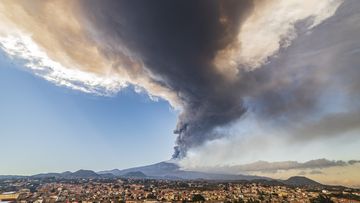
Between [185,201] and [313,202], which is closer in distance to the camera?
[185,201]

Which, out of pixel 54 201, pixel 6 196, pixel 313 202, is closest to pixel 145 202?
pixel 54 201

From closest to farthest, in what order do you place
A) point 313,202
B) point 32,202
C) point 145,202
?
point 32,202 < point 145,202 < point 313,202

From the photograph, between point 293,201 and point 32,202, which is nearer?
point 32,202

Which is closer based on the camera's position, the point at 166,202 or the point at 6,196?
the point at 166,202

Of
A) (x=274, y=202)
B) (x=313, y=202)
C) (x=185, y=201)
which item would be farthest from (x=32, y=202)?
(x=313, y=202)

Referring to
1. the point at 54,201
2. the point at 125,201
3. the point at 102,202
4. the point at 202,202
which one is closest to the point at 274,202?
the point at 202,202

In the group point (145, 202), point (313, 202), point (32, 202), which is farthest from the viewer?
point (313, 202)

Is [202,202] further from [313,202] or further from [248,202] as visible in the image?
[313,202]

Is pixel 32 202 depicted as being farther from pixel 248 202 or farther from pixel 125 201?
pixel 248 202

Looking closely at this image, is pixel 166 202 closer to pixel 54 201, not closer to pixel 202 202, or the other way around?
pixel 202 202
